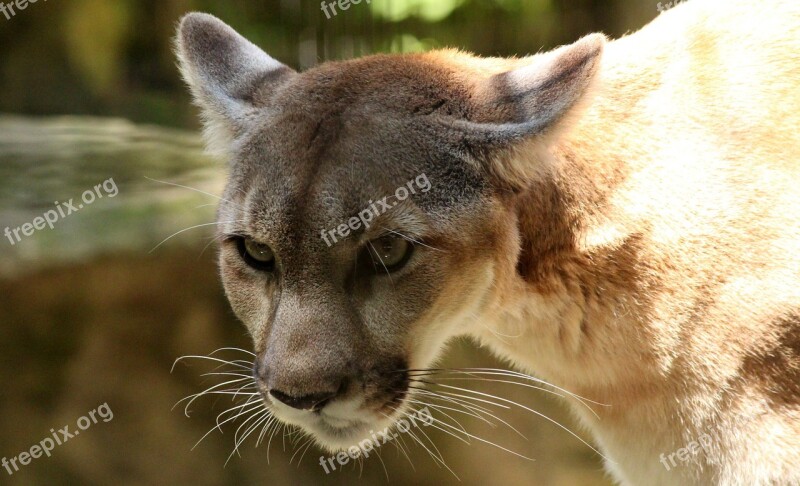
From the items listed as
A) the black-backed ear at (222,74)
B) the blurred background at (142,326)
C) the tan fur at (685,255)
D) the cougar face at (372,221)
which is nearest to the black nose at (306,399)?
the cougar face at (372,221)

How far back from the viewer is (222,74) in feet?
11.1

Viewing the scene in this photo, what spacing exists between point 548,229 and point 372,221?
70cm

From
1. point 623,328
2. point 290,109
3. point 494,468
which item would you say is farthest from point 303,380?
point 494,468

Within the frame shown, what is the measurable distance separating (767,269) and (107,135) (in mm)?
4821

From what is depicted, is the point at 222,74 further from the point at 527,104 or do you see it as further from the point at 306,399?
the point at 306,399

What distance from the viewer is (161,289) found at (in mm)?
5816

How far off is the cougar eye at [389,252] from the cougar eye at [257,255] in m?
0.37

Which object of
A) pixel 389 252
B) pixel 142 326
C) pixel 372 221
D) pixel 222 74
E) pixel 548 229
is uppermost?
pixel 222 74

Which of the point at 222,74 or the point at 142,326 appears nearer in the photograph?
the point at 222,74

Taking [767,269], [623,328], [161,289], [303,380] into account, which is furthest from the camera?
[161,289]

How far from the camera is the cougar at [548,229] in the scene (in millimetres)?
2811

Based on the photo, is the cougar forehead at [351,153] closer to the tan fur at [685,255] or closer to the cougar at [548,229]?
the cougar at [548,229]

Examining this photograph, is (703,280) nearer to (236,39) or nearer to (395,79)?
(395,79)

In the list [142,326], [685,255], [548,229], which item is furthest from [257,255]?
[142,326]
